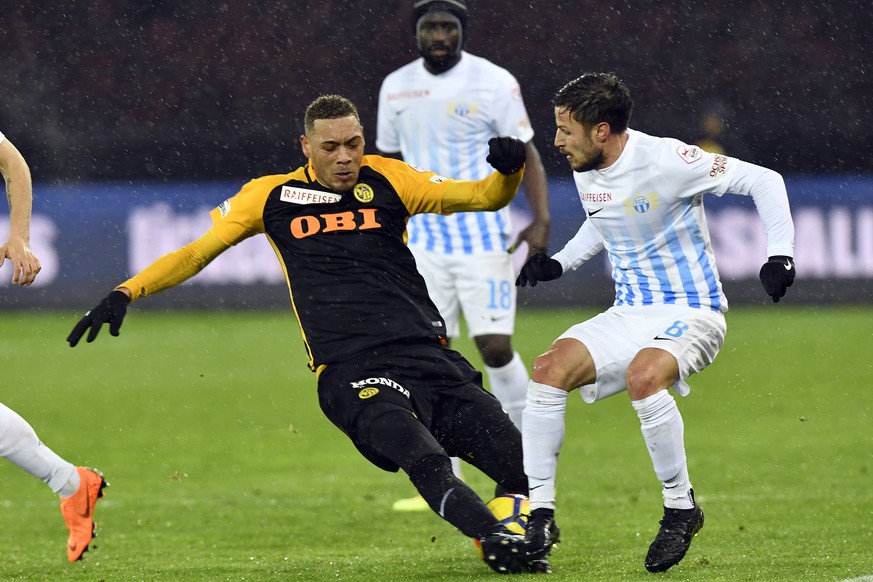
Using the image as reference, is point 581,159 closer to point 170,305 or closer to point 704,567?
point 704,567

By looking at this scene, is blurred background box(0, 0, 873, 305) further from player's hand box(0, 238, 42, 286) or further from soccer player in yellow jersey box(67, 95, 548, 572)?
player's hand box(0, 238, 42, 286)

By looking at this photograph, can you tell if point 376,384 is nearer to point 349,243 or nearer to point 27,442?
point 349,243

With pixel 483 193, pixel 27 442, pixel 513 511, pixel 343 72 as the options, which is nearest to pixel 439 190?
pixel 483 193

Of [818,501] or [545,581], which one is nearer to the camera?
[545,581]

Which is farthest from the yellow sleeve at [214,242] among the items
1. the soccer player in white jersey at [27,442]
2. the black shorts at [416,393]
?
the black shorts at [416,393]

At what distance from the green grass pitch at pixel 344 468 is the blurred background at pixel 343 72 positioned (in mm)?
3651

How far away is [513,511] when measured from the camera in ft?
16.9

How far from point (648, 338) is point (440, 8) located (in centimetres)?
289

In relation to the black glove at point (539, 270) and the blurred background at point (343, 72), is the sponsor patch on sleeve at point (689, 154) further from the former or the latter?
the blurred background at point (343, 72)

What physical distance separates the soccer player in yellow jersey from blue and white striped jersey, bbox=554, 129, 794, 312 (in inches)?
15.6

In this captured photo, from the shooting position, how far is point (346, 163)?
536 centimetres

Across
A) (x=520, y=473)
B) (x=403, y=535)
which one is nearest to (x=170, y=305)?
(x=403, y=535)

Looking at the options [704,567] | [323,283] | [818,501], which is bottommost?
[818,501]

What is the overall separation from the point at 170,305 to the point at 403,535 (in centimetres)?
965
